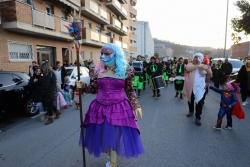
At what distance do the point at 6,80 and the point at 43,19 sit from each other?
7.90 meters

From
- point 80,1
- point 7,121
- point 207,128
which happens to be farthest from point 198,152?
point 80,1

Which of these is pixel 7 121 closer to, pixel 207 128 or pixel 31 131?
pixel 31 131

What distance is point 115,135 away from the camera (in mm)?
2785

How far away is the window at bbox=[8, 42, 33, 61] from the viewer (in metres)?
Result: 11.7

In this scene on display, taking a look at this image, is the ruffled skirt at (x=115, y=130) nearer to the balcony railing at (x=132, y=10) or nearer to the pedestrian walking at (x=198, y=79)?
the pedestrian walking at (x=198, y=79)

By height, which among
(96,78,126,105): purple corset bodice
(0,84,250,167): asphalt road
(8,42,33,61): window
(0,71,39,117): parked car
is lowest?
(0,84,250,167): asphalt road

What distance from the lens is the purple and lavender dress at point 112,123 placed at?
2.79m

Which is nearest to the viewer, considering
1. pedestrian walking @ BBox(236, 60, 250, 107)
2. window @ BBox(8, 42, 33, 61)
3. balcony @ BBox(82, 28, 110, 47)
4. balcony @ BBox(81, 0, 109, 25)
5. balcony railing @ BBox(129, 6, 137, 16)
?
pedestrian walking @ BBox(236, 60, 250, 107)

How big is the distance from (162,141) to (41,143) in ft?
8.62

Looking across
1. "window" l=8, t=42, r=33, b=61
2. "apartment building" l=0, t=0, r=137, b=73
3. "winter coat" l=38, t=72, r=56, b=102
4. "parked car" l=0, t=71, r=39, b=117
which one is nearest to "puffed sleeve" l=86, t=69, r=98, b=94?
"winter coat" l=38, t=72, r=56, b=102

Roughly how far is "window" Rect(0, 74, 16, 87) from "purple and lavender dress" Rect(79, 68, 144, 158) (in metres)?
4.26

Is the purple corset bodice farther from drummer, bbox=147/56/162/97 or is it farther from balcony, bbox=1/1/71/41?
balcony, bbox=1/1/71/41

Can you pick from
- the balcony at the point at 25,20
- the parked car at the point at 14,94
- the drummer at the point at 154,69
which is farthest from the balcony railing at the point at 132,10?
the parked car at the point at 14,94

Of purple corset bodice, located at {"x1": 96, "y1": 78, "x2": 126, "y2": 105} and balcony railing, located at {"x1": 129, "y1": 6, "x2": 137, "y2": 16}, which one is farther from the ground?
balcony railing, located at {"x1": 129, "y1": 6, "x2": 137, "y2": 16}
